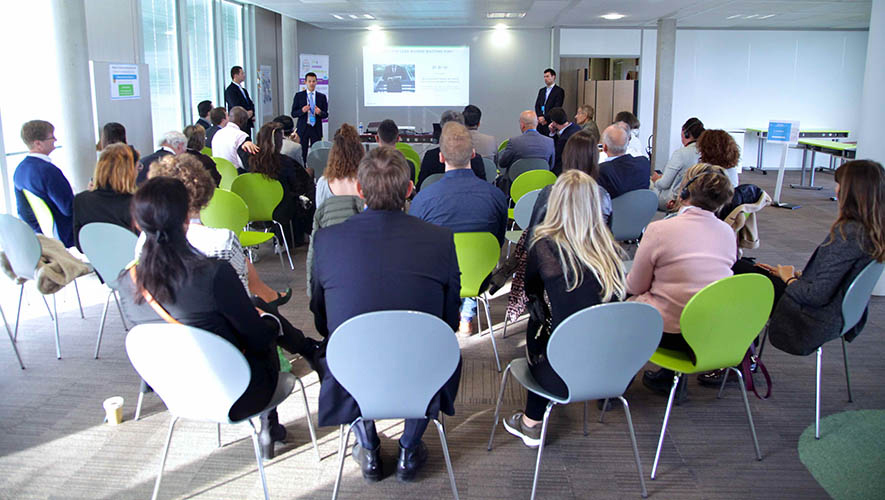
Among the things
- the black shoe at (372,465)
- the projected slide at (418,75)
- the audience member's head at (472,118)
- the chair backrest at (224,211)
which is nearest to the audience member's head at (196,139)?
the chair backrest at (224,211)

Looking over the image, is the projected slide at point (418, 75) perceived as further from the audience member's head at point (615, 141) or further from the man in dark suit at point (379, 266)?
the man in dark suit at point (379, 266)

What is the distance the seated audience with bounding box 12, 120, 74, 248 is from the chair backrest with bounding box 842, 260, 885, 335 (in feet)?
16.3

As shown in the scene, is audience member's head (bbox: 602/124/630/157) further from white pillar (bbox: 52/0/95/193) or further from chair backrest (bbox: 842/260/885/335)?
white pillar (bbox: 52/0/95/193)

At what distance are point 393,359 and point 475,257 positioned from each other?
154 centimetres

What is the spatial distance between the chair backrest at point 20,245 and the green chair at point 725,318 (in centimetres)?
361

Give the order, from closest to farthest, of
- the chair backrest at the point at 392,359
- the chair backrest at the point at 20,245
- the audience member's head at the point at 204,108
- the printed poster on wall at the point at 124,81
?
the chair backrest at the point at 392,359, the chair backrest at the point at 20,245, the printed poster on wall at the point at 124,81, the audience member's head at the point at 204,108

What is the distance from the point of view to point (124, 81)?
7.47 meters

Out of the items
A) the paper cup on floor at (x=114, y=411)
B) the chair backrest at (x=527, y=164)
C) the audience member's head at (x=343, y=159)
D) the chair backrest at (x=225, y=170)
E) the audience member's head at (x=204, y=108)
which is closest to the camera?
the paper cup on floor at (x=114, y=411)

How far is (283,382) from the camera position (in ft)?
9.20

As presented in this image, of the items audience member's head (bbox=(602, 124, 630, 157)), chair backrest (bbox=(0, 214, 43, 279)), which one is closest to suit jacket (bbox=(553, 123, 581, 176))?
audience member's head (bbox=(602, 124, 630, 157))

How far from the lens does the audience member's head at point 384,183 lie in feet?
8.63

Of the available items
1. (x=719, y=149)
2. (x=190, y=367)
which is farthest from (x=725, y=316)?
(x=719, y=149)

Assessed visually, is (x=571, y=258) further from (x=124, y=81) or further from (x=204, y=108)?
(x=204, y=108)

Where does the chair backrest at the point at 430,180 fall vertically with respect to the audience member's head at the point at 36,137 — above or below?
below
